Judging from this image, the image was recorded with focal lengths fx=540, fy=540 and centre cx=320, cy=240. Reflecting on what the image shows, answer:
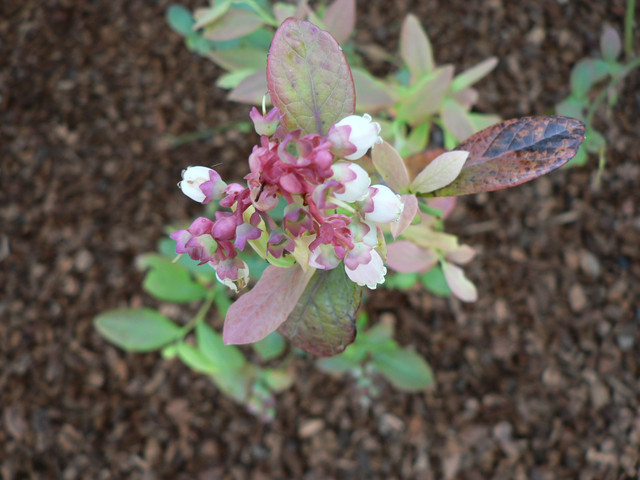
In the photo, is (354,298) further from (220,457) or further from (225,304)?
(220,457)

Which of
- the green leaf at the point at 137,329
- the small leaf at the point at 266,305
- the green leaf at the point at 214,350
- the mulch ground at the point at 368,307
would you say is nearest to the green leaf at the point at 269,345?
the green leaf at the point at 214,350

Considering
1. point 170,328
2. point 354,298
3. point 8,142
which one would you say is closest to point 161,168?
point 8,142

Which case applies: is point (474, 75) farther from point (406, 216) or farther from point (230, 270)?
point (230, 270)

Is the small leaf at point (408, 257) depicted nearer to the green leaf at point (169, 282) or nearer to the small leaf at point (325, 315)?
the small leaf at point (325, 315)

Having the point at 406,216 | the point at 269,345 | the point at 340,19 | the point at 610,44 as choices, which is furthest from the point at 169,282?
the point at 610,44

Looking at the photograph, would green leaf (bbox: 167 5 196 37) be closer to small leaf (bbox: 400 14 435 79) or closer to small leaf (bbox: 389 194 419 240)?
small leaf (bbox: 400 14 435 79)

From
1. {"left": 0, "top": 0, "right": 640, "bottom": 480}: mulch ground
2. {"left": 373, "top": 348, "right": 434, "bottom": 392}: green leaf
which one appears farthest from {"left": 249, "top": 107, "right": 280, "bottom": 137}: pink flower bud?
{"left": 0, "top": 0, "right": 640, "bottom": 480}: mulch ground
